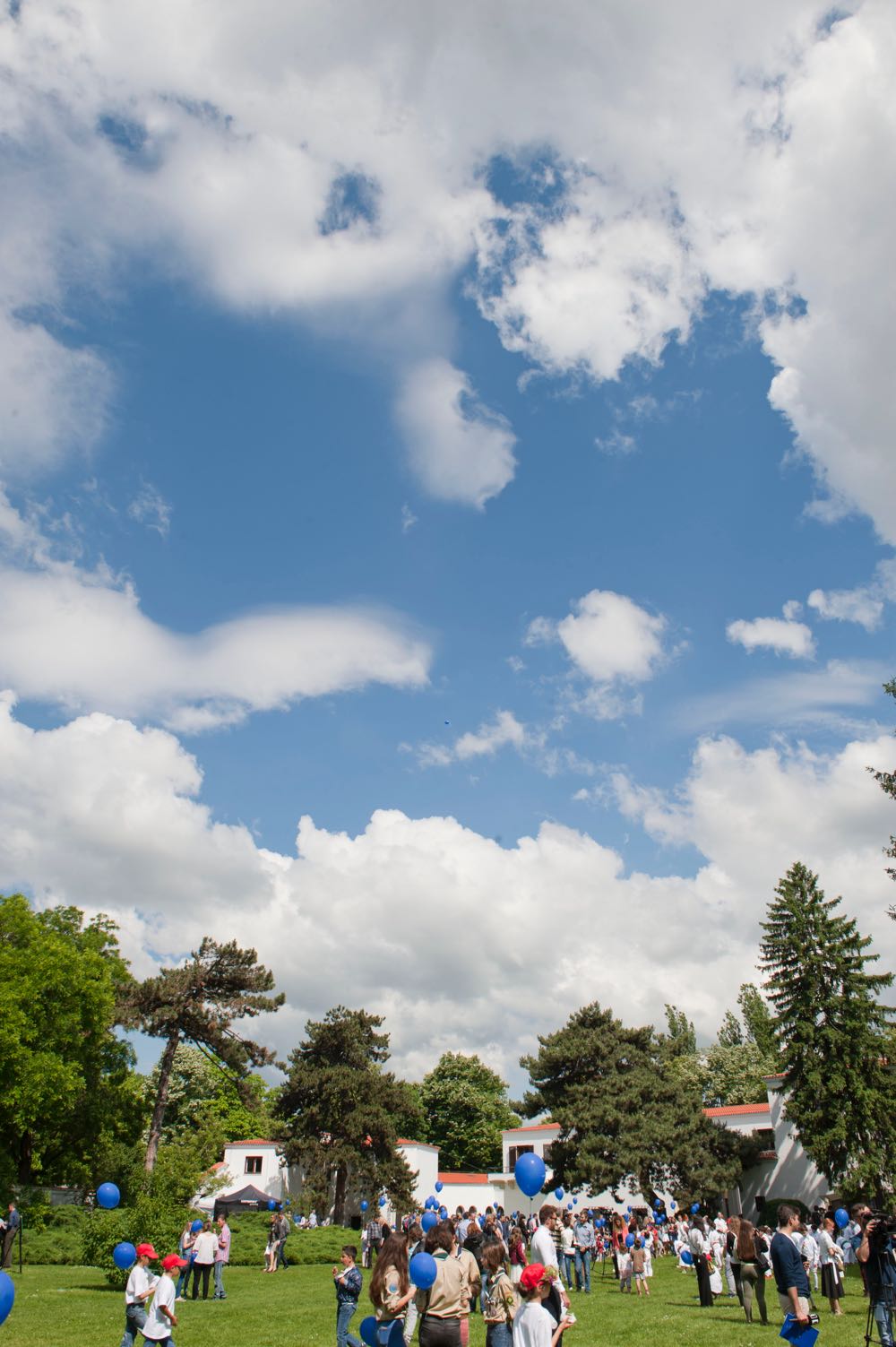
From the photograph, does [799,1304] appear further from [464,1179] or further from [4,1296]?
[464,1179]

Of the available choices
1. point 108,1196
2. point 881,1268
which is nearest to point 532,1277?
point 881,1268

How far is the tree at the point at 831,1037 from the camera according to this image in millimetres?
36094

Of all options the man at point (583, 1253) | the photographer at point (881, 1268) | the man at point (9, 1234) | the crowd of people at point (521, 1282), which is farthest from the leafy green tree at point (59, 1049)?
the photographer at point (881, 1268)

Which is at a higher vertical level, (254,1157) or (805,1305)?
(805,1305)

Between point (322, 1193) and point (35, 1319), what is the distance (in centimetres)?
3692

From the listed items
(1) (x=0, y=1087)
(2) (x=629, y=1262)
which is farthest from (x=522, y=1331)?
(1) (x=0, y=1087)

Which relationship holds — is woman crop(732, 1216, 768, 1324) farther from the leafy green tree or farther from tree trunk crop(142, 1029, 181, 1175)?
tree trunk crop(142, 1029, 181, 1175)

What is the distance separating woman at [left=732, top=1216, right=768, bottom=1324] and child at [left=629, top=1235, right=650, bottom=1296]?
6955 millimetres

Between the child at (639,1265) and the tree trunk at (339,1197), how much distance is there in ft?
106

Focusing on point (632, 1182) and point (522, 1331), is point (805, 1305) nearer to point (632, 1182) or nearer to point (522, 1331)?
point (522, 1331)

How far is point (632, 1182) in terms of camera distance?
137ft

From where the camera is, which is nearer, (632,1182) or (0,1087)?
(0,1087)

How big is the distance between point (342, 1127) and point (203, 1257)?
33802 mm

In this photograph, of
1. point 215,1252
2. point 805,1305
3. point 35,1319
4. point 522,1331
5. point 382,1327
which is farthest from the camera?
point 215,1252
